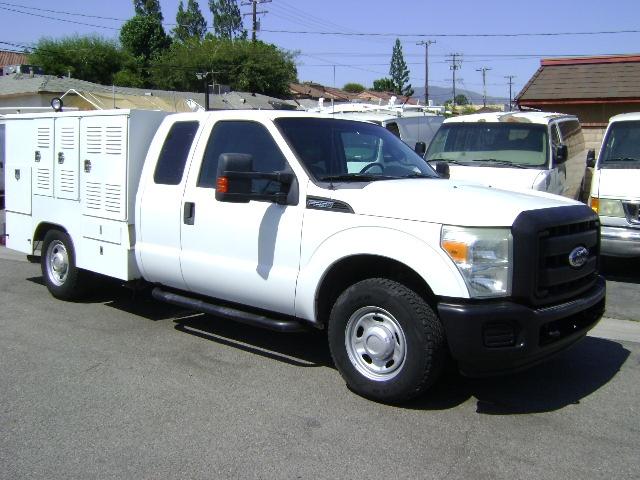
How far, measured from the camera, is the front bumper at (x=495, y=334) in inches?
166

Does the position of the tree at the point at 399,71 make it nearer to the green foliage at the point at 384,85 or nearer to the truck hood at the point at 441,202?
the green foliage at the point at 384,85

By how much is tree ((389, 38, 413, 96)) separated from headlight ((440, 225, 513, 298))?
103 m

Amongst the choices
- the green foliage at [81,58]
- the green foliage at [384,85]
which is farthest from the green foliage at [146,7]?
the green foliage at [384,85]

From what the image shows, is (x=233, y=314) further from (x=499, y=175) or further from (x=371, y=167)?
(x=499, y=175)

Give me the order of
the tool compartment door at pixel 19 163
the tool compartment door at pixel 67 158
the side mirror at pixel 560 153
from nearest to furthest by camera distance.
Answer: the tool compartment door at pixel 67 158
the tool compartment door at pixel 19 163
the side mirror at pixel 560 153

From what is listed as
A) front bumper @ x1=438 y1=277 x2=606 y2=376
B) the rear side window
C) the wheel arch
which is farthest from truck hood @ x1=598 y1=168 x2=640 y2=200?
the rear side window

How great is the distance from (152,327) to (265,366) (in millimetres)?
1694

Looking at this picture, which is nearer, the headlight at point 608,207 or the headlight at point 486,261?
the headlight at point 486,261

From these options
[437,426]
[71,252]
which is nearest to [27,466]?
[437,426]

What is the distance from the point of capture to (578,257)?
15.4 feet

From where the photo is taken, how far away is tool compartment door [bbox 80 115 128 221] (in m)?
6.52

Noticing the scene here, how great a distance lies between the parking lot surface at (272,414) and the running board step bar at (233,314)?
40 cm

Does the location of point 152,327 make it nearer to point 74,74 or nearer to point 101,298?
point 101,298

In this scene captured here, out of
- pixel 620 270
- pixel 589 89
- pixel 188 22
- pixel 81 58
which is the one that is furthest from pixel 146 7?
pixel 620 270
